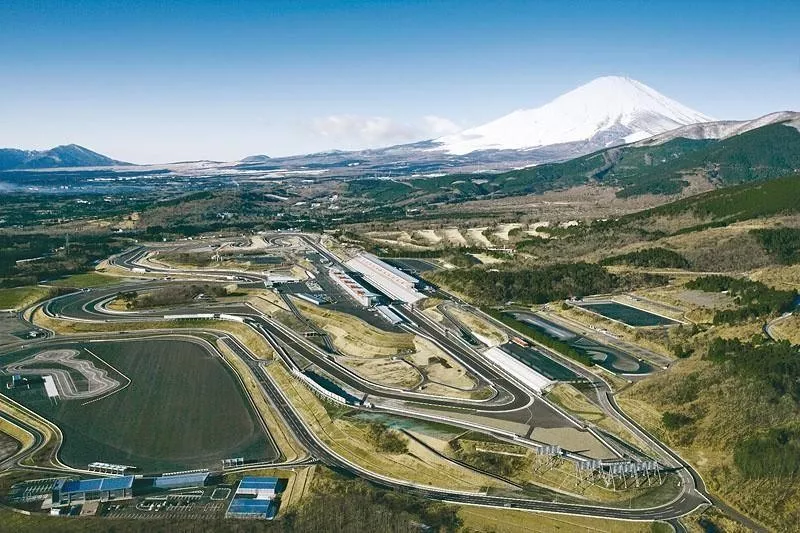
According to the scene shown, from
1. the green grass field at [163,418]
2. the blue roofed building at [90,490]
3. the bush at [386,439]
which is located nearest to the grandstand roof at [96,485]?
the blue roofed building at [90,490]

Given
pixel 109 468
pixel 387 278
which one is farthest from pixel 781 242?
pixel 109 468

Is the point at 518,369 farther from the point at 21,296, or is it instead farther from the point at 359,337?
the point at 21,296

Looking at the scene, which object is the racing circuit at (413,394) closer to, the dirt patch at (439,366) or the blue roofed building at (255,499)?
the dirt patch at (439,366)

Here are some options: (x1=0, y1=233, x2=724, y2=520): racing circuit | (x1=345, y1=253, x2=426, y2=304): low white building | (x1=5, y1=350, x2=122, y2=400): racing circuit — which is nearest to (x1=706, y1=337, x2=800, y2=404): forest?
(x1=0, y1=233, x2=724, y2=520): racing circuit

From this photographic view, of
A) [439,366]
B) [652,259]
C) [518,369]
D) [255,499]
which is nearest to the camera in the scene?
[255,499]

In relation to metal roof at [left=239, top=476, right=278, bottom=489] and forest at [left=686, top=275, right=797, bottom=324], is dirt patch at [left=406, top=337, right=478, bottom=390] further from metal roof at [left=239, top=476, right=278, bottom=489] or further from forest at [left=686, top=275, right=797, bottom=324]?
forest at [left=686, top=275, right=797, bottom=324]
